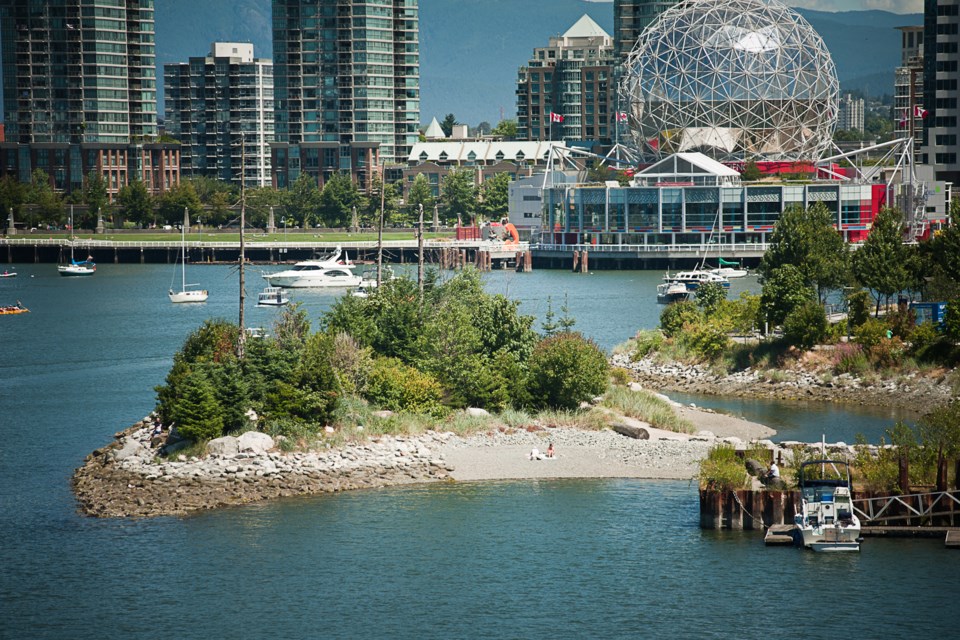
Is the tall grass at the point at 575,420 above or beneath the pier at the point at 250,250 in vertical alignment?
beneath

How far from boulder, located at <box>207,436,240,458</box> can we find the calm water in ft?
11.6

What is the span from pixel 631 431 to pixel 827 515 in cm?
1414

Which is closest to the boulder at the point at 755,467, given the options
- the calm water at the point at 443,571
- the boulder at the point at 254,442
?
the calm water at the point at 443,571

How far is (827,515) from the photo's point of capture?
4012 cm

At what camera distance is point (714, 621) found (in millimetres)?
35000

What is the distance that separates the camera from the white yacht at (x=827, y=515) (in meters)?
39.6

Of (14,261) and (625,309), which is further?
(14,261)

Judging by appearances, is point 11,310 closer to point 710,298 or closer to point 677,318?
point 677,318

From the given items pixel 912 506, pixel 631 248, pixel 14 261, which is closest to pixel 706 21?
pixel 631 248

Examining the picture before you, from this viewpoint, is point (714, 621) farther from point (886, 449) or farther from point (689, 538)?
point (886, 449)

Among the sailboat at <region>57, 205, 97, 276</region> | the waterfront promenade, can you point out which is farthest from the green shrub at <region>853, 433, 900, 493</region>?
the sailboat at <region>57, 205, 97, 276</region>

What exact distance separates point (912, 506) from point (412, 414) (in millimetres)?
19427

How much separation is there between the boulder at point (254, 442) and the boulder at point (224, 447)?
134 mm

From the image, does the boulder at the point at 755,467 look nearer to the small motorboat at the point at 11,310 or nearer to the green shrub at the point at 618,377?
the green shrub at the point at 618,377
